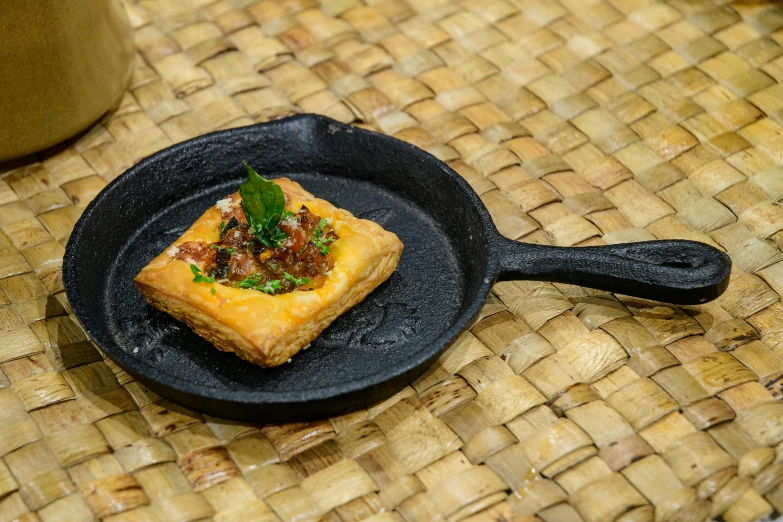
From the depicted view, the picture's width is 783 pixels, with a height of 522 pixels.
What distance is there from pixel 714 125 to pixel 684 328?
1.02m

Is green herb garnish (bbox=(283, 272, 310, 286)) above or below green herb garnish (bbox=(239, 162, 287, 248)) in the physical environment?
below

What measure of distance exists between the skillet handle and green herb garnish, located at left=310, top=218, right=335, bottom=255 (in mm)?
495

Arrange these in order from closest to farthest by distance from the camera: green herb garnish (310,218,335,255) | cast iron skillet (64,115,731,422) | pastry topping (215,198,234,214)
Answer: cast iron skillet (64,115,731,422), green herb garnish (310,218,335,255), pastry topping (215,198,234,214)

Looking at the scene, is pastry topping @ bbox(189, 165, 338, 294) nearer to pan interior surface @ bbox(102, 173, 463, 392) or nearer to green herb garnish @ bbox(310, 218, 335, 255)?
green herb garnish @ bbox(310, 218, 335, 255)

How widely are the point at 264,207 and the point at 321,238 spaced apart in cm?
20

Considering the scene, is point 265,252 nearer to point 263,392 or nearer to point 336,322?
point 336,322

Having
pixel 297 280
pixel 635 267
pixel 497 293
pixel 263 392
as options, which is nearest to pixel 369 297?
pixel 297 280

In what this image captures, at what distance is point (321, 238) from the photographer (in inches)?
100

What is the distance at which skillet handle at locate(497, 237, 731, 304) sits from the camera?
2.39 metres

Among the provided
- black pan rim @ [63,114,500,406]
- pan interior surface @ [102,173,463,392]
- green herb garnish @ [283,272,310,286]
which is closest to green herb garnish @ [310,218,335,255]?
green herb garnish @ [283,272,310,286]

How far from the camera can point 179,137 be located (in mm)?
3266

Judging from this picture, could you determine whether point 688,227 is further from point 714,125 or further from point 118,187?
point 118,187

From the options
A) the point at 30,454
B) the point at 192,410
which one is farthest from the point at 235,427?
the point at 30,454

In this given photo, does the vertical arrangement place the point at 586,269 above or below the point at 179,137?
above
